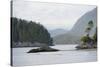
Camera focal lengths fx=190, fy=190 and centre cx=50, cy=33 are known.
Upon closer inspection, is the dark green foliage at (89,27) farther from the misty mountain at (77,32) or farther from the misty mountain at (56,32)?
the misty mountain at (56,32)

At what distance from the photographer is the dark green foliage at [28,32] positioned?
2.24m

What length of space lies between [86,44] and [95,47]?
0.14 m

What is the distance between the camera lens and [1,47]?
2.20m

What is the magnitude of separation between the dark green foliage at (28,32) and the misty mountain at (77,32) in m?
0.15

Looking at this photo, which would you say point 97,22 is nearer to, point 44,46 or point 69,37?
point 69,37

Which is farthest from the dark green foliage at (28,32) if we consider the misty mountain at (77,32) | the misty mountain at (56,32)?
the misty mountain at (77,32)

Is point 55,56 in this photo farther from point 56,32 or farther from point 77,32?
point 77,32

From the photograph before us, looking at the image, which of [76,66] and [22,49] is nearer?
[22,49]

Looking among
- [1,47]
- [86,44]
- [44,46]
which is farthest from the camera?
[86,44]

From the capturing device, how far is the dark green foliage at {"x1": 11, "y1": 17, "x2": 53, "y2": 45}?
2.24 meters

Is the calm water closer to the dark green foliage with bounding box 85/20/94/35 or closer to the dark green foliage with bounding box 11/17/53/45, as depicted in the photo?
the dark green foliage with bounding box 11/17/53/45

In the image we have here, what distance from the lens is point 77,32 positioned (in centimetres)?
251

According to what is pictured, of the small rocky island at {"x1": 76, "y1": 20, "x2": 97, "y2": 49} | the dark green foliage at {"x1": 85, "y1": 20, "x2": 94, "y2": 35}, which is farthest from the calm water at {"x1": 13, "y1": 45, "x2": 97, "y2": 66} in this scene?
the dark green foliage at {"x1": 85, "y1": 20, "x2": 94, "y2": 35}

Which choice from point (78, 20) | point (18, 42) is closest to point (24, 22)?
point (18, 42)
